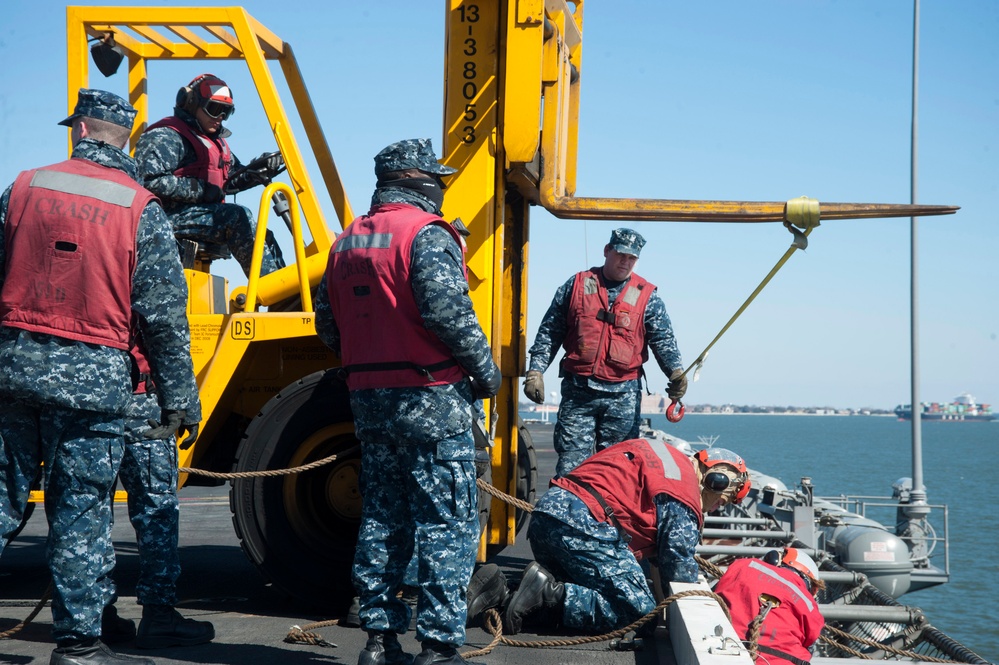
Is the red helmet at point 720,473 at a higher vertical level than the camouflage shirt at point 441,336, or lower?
lower

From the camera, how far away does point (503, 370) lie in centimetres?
579

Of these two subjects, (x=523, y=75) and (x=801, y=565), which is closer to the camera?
(x=801, y=565)

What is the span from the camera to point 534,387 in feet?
20.7

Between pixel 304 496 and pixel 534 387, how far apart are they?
174 centimetres

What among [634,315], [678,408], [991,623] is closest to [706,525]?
[678,408]

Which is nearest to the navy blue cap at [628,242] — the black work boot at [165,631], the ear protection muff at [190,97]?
the ear protection muff at [190,97]

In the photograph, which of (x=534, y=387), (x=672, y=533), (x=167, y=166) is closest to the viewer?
(x=672, y=533)

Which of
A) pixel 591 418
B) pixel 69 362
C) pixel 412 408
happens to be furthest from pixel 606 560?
pixel 69 362

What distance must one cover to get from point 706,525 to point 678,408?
2.02m

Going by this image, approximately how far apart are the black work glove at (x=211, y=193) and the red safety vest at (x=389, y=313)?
1.70 meters

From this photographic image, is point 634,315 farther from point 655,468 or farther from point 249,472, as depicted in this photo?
point 249,472

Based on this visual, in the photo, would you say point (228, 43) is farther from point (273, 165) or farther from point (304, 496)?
point (304, 496)

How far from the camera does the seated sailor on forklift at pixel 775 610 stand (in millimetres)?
4137

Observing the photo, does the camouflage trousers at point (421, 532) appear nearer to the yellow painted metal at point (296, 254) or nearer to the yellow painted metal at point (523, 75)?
the yellow painted metal at point (296, 254)
